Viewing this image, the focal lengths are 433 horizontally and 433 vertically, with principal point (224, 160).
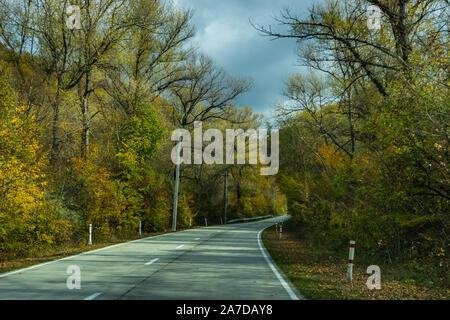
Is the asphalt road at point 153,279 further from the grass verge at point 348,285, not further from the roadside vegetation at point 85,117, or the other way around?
the roadside vegetation at point 85,117

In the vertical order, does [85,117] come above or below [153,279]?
above

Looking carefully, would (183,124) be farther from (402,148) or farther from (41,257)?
(402,148)

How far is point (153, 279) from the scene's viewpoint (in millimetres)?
10000

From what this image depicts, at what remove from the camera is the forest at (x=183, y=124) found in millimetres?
11977

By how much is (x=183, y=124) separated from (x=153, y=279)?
35909mm

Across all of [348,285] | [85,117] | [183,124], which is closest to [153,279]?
[348,285]

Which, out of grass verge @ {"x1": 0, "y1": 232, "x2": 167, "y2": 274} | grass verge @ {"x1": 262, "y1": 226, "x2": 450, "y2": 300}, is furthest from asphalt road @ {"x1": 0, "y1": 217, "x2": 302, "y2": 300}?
grass verge @ {"x1": 0, "y1": 232, "x2": 167, "y2": 274}

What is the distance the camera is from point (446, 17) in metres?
11.5

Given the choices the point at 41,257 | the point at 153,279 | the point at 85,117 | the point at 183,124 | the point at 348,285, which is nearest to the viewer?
the point at 153,279

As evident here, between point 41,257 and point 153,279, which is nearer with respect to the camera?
point 153,279

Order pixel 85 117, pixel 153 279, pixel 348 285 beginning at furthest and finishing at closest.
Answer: pixel 85 117 < pixel 348 285 < pixel 153 279

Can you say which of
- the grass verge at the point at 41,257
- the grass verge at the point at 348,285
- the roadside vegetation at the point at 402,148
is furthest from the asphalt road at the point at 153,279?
the roadside vegetation at the point at 402,148
